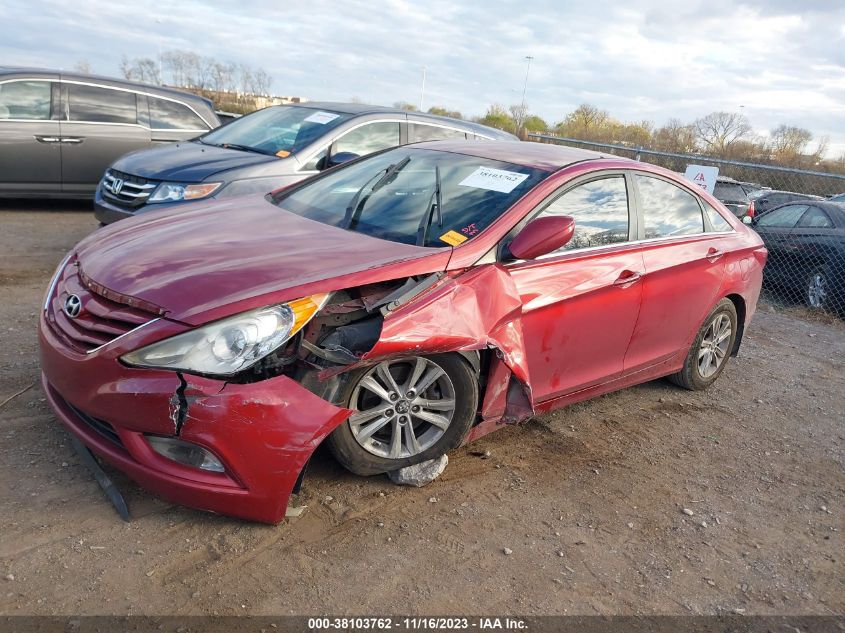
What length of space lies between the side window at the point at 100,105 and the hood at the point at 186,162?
2.33 metres

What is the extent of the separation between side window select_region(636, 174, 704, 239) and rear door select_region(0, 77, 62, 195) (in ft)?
23.4

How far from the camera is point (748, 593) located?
3.01 meters

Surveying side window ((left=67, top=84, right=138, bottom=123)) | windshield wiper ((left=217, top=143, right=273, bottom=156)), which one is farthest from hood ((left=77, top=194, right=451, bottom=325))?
side window ((left=67, top=84, right=138, bottom=123))

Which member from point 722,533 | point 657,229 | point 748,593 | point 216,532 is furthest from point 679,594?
point 657,229

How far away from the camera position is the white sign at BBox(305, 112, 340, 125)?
7.08 metres

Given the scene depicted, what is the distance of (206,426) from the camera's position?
266cm

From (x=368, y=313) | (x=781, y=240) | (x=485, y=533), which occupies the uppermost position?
(x=368, y=313)

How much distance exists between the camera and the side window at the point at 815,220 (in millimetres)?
9227

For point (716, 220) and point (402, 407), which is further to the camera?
point (716, 220)

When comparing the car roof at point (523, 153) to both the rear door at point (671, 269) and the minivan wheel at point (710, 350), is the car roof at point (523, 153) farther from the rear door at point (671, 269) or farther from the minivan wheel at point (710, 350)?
the minivan wheel at point (710, 350)

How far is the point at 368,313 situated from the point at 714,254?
276 cm

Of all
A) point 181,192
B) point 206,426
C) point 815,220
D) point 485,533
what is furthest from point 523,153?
point 815,220

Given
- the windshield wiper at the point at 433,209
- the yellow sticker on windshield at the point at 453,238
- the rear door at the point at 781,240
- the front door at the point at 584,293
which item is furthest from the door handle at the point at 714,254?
the rear door at the point at 781,240

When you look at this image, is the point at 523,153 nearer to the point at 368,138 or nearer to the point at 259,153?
the point at 368,138
